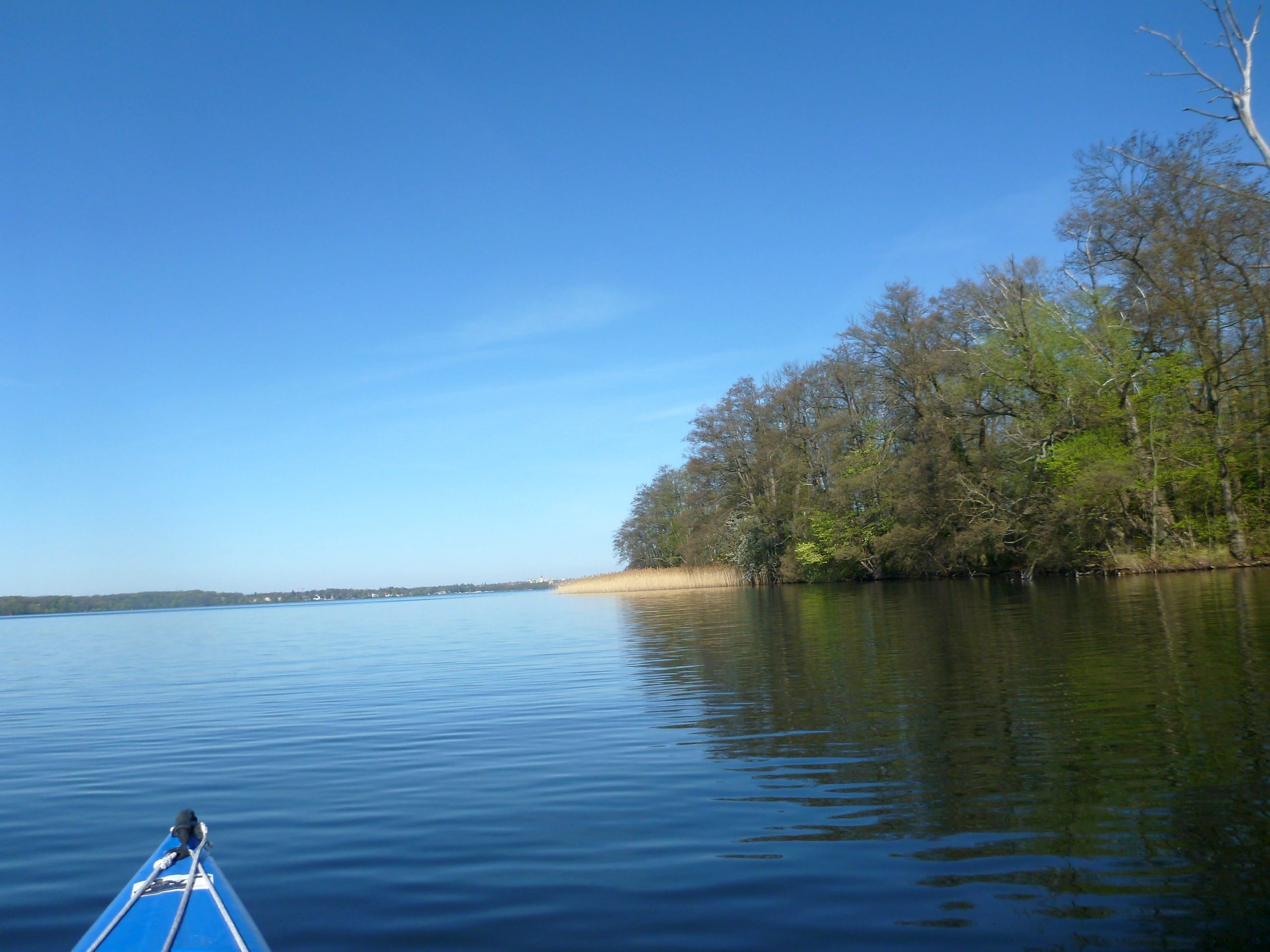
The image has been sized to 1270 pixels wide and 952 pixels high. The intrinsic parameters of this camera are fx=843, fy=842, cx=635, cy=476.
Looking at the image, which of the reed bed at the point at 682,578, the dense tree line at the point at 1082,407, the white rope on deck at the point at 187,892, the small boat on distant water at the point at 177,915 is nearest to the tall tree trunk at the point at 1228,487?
the dense tree line at the point at 1082,407

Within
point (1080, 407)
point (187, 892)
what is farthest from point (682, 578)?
point (187, 892)

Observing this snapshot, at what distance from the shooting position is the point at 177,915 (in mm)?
3246

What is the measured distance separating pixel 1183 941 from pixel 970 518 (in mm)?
38017

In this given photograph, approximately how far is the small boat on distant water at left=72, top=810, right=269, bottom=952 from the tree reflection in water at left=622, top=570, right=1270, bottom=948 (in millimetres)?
2793

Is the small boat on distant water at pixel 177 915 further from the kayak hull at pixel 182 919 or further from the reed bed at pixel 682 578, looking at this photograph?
the reed bed at pixel 682 578

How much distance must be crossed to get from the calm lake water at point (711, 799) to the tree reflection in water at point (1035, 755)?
3cm

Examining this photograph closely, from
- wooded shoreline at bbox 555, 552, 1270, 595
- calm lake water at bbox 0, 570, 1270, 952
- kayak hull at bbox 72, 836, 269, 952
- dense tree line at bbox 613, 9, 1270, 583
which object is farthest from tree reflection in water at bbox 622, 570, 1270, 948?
wooded shoreline at bbox 555, 552, 1270, 595

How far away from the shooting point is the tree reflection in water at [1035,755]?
3.97 meters

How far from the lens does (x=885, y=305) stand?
4528cm

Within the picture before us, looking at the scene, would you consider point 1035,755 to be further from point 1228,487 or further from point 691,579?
point 691,579

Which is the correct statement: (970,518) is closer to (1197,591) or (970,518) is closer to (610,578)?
(1197,591)

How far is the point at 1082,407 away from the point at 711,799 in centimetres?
3341

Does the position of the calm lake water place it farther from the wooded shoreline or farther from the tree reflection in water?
the wooded shoreline

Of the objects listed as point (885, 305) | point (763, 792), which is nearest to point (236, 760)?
point (763, 792)
